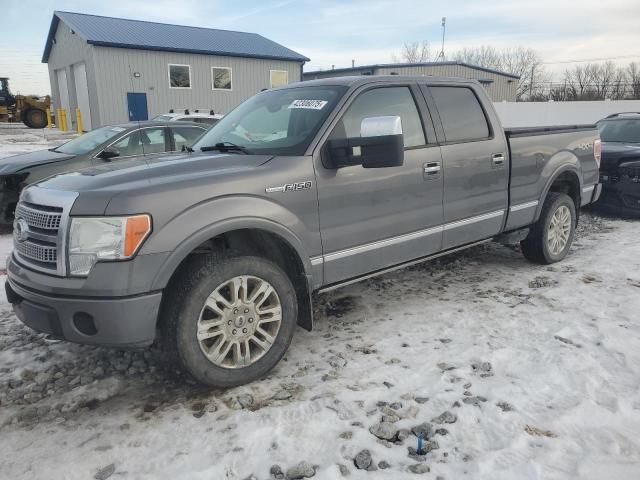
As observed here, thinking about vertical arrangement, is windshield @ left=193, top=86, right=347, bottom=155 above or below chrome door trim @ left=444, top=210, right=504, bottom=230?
above

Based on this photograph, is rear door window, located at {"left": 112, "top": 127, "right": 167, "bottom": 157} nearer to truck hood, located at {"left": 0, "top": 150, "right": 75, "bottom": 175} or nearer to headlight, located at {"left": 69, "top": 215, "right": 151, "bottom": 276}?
truck hood, located at {"left": 0, "top": 150, "right": 75, "bottom": 175}

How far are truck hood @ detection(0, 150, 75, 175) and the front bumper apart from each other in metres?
4.93

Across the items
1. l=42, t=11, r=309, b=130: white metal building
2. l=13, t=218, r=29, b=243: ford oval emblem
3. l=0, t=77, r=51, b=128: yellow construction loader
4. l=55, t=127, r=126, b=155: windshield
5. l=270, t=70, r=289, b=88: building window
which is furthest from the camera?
l=0, t=77, r=51, b=128: yellow construction loader

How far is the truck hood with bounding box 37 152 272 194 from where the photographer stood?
2891 mm

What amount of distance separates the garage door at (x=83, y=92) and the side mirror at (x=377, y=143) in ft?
78.0

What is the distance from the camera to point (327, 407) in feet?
9.62

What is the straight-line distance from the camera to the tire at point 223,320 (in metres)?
2.91

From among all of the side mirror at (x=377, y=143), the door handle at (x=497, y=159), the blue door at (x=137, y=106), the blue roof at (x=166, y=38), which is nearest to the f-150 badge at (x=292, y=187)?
the side mirror at (x=377, y=143)

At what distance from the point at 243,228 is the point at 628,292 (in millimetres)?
3571

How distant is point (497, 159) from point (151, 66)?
2185cm

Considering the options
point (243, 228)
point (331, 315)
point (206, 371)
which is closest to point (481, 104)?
point (331, 315)

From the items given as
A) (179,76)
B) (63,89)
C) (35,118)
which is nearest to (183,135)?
(179,76)

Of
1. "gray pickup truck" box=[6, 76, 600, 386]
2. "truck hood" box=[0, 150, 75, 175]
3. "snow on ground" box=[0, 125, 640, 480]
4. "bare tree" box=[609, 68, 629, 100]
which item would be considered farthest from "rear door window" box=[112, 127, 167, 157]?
"bare tree" box=[609, 68, 629, 100]

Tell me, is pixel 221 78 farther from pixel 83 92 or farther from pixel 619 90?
pixel 619 90
